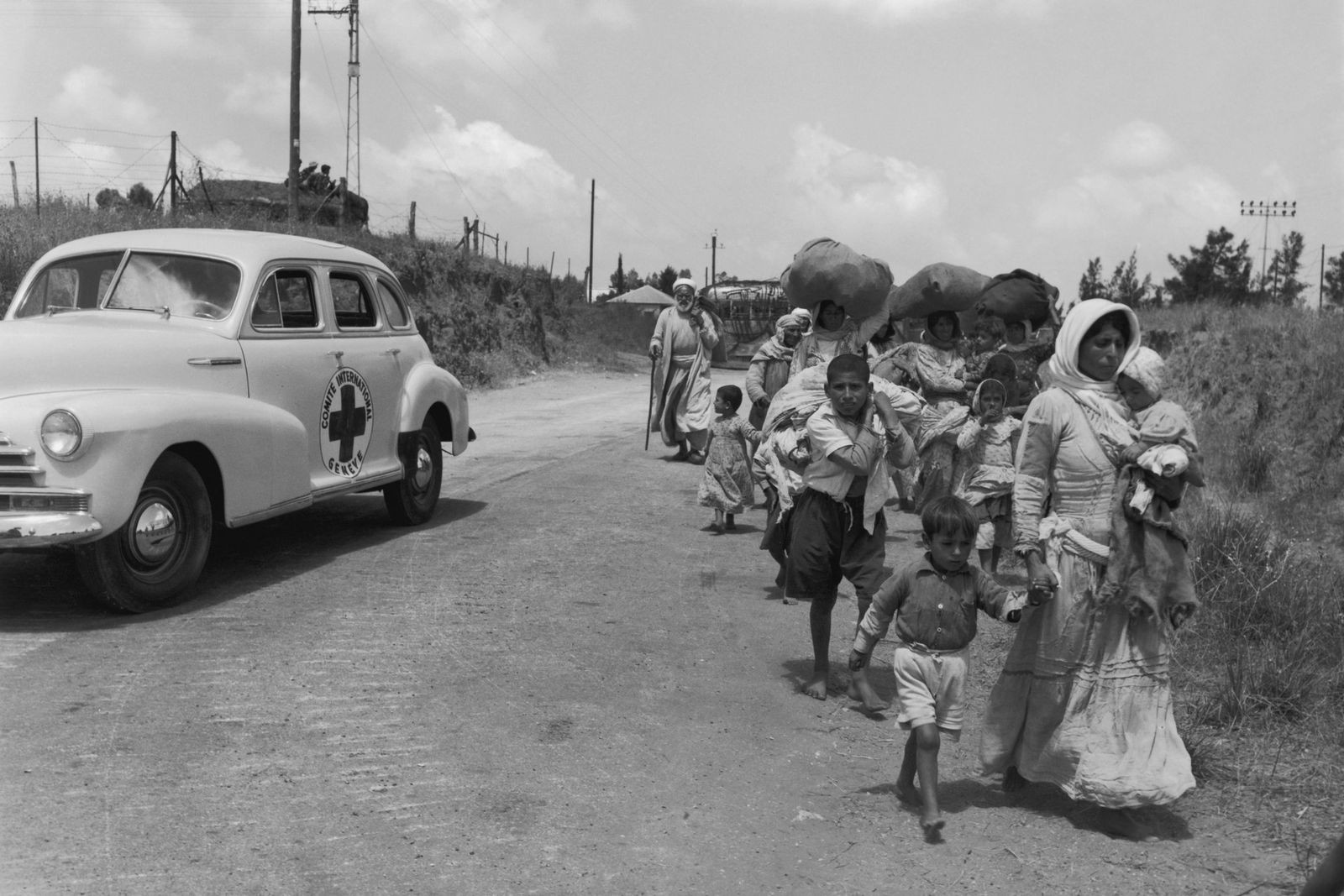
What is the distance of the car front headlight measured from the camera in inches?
226

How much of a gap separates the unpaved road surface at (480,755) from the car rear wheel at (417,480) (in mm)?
1132

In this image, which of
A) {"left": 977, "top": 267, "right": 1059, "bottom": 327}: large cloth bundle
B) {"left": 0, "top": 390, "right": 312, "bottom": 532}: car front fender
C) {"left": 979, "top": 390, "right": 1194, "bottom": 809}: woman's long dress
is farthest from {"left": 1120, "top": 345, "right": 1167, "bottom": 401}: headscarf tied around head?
{"left": 0, "top": 390, "right": 312, "bottom": 532}: car front fender

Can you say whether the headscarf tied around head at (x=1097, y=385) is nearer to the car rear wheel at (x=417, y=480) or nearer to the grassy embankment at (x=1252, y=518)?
the grassy embankment at (x=1252, y=518)

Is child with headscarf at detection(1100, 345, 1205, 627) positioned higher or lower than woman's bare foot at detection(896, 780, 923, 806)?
higher

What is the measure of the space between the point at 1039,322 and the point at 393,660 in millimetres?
5002

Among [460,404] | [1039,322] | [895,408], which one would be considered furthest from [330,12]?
[895,408]

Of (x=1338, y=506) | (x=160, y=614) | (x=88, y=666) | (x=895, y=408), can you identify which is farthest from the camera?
(x=1338, y=506)

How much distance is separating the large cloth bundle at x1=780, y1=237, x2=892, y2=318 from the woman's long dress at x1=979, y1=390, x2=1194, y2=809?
10.0 feet

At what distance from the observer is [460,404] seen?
979 centimetres

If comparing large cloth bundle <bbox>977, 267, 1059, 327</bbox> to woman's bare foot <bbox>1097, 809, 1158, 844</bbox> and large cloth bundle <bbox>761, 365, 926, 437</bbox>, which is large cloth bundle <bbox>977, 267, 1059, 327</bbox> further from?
woman's bare foot <bbox>1097, 809, 1158, 844</bbox>

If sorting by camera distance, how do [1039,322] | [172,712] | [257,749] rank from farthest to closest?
[1039,322] → [172,712] → [257,749]

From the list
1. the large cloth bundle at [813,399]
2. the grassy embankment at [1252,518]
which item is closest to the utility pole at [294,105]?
the grassy embankment at [1252,518]

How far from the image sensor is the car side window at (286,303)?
24.5 ft

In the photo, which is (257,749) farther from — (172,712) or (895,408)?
(895,408)
